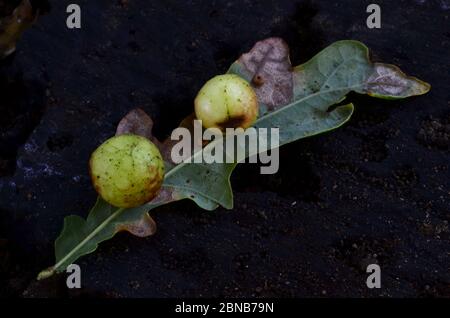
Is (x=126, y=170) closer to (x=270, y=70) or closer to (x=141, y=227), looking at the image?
(x=141, y=227)

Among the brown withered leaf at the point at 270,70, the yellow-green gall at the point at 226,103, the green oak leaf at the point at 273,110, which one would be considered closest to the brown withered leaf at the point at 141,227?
the green oak leaf at the point at 273,110

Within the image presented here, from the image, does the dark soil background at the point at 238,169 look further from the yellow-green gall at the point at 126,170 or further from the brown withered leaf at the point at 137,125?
the yellow-green gall at the point at 126,170

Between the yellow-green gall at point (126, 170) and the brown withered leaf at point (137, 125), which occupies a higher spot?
the brown withered leaf at point (137, 125)

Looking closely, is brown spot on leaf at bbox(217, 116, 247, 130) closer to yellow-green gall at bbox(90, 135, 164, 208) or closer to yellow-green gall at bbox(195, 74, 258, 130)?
yellow-green gall at bbox(195, 74, 258, 130)

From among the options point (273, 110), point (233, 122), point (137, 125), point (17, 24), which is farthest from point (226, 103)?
point (17, 24)

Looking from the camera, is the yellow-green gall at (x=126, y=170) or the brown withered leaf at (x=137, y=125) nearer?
the yellow-green gall at (x=126, y=170)
